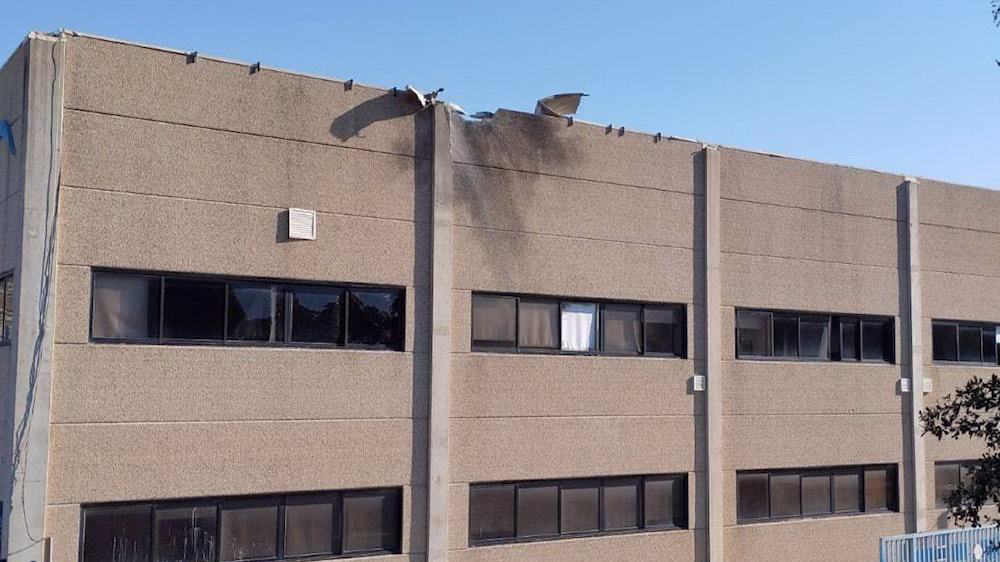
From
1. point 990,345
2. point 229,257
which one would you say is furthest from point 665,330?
point 990,345

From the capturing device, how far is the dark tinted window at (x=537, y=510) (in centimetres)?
1488

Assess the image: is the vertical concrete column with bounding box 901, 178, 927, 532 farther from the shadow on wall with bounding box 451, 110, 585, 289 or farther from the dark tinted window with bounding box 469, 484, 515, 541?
the dark tinted window with bounding box 469, 484, 515, 541

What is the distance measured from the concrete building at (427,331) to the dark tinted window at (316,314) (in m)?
0.04

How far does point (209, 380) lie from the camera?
12523 millimetres

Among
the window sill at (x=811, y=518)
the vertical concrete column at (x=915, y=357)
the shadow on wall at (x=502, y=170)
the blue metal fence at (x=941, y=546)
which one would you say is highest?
the shadow on wall at (x=502, y=170)

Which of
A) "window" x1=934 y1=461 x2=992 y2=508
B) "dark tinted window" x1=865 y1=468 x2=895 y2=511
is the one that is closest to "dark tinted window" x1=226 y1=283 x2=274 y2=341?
"dark tinted window" x1=865 y1=468 x2=895 y2=511

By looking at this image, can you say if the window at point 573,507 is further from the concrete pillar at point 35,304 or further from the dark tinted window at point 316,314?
the concrete pillar at point 35,304

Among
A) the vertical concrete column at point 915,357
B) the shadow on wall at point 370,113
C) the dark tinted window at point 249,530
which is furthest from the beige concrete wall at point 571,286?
the vertical concrete column at point 915,357

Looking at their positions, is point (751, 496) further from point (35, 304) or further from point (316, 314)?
point (35, 304)

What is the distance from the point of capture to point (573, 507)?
15.4 metres

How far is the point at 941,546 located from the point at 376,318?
9734 millimetres

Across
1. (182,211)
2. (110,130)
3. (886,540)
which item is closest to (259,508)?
(182,211)

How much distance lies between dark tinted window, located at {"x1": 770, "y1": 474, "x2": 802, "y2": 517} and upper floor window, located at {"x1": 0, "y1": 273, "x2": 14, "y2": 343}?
11590 millimetres

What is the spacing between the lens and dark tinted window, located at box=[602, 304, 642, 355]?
51.9 ft
